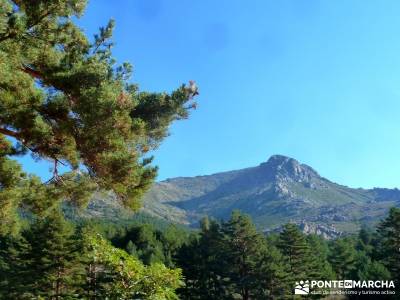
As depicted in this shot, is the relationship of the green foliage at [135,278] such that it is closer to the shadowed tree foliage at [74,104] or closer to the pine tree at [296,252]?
the shadowed tree foliage at [74,104]

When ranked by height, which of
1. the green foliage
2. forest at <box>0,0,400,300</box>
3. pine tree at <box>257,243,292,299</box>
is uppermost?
forest at <box>0,0,400,300</box>

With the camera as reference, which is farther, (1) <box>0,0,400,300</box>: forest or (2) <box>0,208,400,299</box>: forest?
(2) <box>0,208,400,299</box>: forest

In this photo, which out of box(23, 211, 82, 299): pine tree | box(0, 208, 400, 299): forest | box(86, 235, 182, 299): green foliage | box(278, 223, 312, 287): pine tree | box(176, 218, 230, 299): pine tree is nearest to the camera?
box(86, 235, 182, 299): green foliage

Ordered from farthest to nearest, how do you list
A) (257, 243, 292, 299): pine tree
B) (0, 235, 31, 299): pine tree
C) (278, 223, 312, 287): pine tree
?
(278, 223, 312, 287): pine tree
(257, 243, 292, 299): pine tree
(0, 235, 31, 299): pine tree

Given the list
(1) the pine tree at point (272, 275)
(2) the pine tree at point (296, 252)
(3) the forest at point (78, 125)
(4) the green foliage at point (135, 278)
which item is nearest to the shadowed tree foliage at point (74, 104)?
(3) the forest at point (78, 125)

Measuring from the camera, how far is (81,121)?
11.1m

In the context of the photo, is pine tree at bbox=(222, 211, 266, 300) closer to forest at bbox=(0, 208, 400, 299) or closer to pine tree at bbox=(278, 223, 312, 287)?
forest at bbox=(0, 208, 400, 299)

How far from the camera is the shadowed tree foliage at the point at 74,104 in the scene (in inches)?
387

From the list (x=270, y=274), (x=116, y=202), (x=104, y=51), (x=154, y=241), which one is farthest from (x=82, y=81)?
(x=154, y=241)

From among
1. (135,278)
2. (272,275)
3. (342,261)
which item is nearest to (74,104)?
(135,278)

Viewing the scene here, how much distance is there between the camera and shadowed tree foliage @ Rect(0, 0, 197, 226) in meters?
9.84

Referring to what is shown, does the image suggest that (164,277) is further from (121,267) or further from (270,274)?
(270,274)

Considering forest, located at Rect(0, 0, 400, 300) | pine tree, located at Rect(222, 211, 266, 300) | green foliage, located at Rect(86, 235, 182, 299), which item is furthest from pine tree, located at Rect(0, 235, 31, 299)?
green foliage, located at Rect(86, 235, 182, 299)

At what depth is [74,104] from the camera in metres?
10.9
